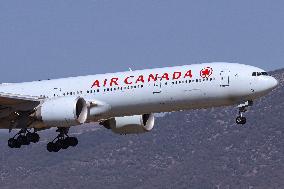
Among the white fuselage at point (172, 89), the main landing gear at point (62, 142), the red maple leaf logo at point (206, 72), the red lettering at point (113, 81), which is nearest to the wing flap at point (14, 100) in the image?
the white fuselage at point (172, 89)

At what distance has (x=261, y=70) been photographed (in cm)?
6362

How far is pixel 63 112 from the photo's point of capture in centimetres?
6312

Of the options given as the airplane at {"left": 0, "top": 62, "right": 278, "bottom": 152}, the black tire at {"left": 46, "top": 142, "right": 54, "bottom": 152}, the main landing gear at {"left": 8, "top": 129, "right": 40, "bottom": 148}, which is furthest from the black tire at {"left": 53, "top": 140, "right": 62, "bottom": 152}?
the main landing gear at {"left": 8, "top": 129, "right": 40, "bottom": 148}

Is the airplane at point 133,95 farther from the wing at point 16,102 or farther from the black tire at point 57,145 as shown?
the black tire at point 57,145

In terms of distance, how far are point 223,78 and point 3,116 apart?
19279 mm

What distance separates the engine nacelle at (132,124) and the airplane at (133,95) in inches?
126

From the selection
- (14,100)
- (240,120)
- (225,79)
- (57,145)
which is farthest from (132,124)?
(240,120)

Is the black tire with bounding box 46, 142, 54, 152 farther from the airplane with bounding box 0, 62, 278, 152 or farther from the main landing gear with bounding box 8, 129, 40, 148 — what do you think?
the main landing gear with bounding box 8, 129, 40, 148

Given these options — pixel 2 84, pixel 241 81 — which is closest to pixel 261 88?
pixel 241 81

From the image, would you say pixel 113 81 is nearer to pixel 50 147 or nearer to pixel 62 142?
pixel 62 142

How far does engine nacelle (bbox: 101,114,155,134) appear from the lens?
235ft

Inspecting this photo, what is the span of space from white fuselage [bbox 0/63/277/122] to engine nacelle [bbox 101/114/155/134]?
5700mm

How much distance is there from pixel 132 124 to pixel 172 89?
931cm

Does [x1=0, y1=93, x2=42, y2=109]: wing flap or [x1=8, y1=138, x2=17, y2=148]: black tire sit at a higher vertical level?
[x1=0, y1=93, x2=42, y2=109]: wing flap
